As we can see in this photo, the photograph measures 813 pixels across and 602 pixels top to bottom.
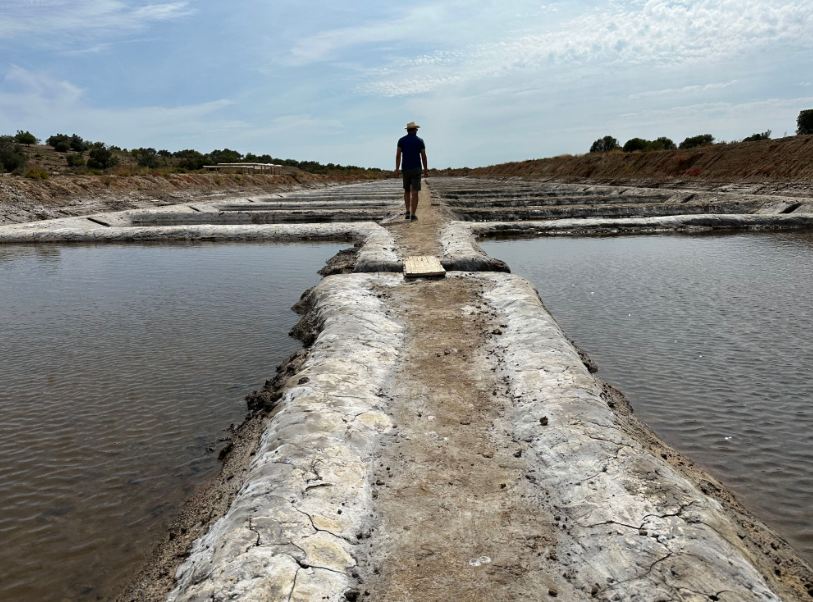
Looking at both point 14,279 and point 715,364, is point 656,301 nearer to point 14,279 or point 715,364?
point 715,364

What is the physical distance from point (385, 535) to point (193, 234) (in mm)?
13010

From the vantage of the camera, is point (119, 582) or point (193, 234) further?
point (193, 234)

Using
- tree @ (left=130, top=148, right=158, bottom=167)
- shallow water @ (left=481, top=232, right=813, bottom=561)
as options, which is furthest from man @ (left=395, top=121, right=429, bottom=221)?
tree @ (left=130, top=148, right=158, bottom=167)

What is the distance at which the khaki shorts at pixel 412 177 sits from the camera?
10.8 m

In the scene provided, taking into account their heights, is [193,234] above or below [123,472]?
above

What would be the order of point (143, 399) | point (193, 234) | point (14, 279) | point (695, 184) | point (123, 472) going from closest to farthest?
point (123, 472) → point (143, 399) → point (14, 279) → point (193, 234) → point (695, 184)

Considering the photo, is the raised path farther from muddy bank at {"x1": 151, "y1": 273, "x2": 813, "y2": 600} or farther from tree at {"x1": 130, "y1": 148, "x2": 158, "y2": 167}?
tree at {"x1": 130, "y1": 148, "x2": 158, "y2": 167}

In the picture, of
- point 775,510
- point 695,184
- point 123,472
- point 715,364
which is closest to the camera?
point 775,510

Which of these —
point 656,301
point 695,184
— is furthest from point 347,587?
point 695,184

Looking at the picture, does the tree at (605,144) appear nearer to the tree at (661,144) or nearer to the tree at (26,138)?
the tree at (661,144)

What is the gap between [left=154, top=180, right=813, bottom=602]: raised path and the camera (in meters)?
1.88

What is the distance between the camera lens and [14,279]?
8508 millimetres

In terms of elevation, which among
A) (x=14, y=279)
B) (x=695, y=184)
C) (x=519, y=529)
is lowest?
(x=519, y=529)

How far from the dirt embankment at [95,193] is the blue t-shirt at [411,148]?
11965 mm
